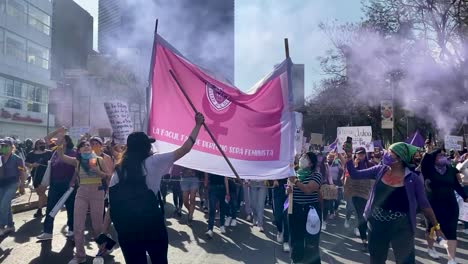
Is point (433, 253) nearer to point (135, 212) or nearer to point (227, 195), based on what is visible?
point (227, 195)

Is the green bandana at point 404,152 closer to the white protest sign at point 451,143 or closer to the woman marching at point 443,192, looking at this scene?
the woman marching at point 443,192

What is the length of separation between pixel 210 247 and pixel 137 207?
4.06 m

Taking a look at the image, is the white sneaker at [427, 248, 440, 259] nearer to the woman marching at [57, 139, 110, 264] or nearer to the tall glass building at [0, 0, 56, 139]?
the woman marching at [57, 139, 110, 264]

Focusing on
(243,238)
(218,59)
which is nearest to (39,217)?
(243,238)

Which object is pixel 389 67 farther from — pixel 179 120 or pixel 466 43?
pixel 179 120

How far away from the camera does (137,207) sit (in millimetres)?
3467

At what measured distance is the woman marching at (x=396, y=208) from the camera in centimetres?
447

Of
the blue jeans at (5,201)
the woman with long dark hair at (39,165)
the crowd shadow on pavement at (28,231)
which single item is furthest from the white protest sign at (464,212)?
the woman with long dark hair at (39,165)

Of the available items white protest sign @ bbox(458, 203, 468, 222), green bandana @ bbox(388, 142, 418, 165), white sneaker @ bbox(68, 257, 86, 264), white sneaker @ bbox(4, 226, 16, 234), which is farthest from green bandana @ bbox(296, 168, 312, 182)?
white sneaker @ bbox(4, 226, 16, 234)

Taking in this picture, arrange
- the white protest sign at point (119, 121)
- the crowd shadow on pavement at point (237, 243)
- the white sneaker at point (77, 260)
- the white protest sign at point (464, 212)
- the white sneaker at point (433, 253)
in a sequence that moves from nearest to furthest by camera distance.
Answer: the white sneaker at point (77, 260) → the crowd shadow on pavement at point (237, 243) → the white sneaker at point (433, 253) → the white protest sign at point (464, 212) → the white protest sign at point (119, 121)

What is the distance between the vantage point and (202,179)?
31.6 feet

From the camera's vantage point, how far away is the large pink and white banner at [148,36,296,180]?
4871 mm

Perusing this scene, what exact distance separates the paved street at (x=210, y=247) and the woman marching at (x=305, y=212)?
1088 millimetres

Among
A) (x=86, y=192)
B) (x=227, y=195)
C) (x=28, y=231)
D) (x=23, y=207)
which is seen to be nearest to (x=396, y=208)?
(x=86, y=192)
